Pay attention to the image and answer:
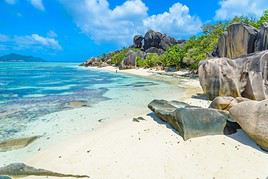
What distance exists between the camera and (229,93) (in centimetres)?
1459

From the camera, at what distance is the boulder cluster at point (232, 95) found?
7575 mm

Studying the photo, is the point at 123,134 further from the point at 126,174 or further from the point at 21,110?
the point at 21,110

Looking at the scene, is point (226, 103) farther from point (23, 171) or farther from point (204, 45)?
point (204, 45)

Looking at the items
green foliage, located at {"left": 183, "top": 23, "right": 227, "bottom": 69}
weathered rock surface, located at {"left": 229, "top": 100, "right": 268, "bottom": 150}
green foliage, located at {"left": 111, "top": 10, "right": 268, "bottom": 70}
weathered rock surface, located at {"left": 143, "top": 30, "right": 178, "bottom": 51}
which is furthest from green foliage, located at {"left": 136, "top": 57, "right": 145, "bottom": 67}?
weathered rock surface, located at {"left": 229, "top": 100, "right": 268, "bottom": 150}

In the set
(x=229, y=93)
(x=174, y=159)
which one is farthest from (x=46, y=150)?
(x=229, y=93)

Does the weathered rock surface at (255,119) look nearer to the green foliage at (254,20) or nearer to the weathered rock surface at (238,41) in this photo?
the weathered rock surface at (238,41)

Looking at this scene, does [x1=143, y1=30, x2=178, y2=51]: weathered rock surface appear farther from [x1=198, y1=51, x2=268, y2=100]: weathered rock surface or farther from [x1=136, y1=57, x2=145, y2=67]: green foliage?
[x1=198, y1=51, x2=268, y2=100]: weathered rock surface

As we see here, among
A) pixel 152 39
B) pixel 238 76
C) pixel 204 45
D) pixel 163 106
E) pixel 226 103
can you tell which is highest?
pixel 152 39

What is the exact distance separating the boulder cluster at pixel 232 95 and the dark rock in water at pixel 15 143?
5582mm

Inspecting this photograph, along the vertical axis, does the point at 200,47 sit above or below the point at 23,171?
above

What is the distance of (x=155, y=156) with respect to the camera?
7539mm

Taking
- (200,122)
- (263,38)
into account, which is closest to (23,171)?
(200,122)

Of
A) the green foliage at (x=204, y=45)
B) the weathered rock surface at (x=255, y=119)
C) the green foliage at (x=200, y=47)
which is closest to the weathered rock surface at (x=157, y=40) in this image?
the green foliage at (x=200, y=47)

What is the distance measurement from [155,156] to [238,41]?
16466mm
